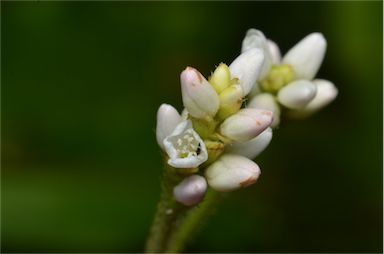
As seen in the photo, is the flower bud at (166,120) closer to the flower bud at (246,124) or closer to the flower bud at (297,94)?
the flower bud at (246,124)

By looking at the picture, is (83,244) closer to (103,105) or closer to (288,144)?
(103,105)

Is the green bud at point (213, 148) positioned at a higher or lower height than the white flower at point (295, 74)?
lower

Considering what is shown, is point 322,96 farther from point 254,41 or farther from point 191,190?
point 191,190

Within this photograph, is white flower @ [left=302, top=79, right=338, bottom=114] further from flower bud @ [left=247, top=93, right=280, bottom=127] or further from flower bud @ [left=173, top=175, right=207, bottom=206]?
flower bud @ [left=173, top=175, right=207, bottom=206]

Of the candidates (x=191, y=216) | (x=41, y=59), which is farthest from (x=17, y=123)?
(x=191, y=216)

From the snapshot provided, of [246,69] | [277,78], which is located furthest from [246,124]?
[277,78]

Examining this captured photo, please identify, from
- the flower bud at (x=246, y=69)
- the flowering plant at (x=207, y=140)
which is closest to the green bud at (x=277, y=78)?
the flowering plant at (x=207, y=140)

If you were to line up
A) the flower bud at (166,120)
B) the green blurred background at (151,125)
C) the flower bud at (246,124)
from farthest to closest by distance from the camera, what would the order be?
1. the green blurred background at (151,125)
2. the flower bud at (166,120)
3. the flower bud at (246,124)
